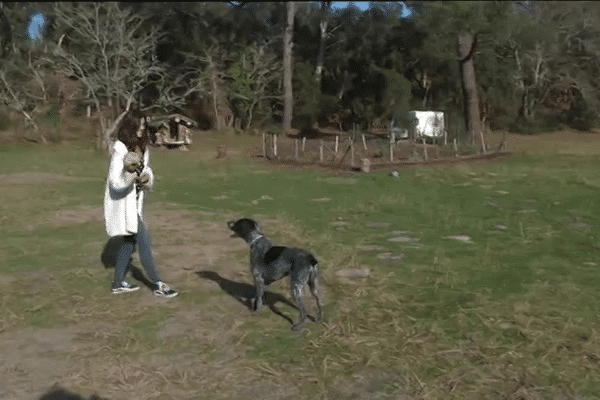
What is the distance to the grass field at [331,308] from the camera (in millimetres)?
3830

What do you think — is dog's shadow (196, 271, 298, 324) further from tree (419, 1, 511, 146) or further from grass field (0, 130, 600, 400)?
tree (419, 1, 511, 146)

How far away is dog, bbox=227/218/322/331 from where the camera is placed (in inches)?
179

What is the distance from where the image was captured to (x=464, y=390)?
369cm

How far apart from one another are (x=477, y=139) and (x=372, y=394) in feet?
75.1

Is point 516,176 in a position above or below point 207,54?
below

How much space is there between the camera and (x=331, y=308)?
5219mm

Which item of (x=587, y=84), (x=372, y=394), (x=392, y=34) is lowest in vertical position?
(x=372, y=394)

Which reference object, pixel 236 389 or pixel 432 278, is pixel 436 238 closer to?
pixel 432 278

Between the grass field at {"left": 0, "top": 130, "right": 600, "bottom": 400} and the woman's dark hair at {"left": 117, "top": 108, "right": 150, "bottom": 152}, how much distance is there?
1.50 m

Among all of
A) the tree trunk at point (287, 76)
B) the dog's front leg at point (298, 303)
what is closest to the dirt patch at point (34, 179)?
the dog's front leg at point (298, 303)

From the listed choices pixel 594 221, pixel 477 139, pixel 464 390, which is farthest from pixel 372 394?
pixel 477 139

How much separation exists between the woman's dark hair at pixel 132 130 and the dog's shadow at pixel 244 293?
1.69 meters

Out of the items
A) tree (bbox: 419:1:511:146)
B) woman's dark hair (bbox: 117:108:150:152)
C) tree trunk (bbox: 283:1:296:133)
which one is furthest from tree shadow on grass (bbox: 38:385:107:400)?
tree trunk (bbox: 283:1:296:133)

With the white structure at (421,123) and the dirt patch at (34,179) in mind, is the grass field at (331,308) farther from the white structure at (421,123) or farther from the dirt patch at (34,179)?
the white structure at (421,123)
